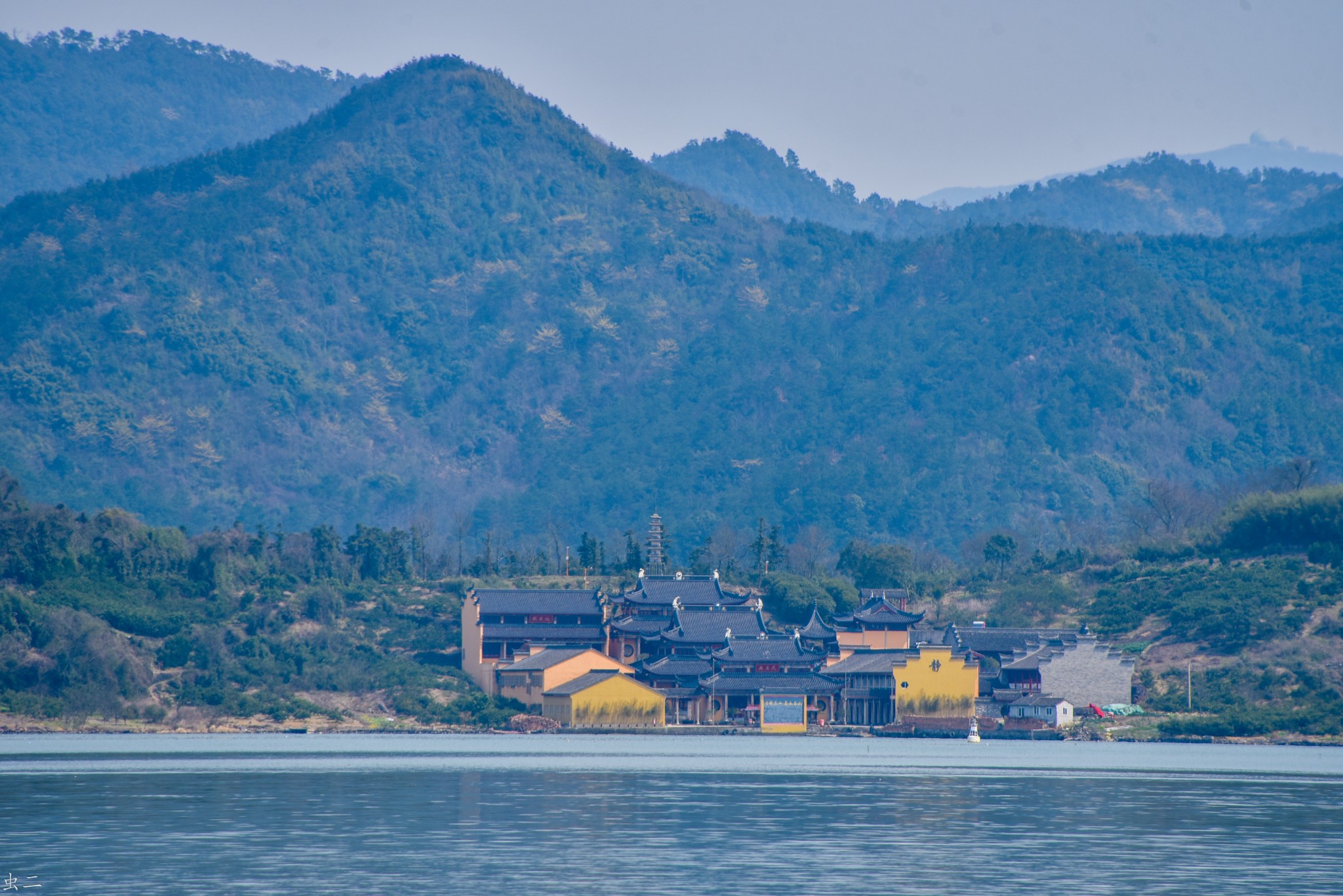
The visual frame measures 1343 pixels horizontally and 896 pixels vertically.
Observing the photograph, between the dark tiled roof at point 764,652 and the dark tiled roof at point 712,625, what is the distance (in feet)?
5.52

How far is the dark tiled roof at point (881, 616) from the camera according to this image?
113688mm

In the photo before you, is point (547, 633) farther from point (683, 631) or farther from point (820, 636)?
point (820, 636)

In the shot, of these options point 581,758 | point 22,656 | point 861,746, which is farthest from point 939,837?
point 22,656

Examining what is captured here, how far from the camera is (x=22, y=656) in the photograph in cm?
9675

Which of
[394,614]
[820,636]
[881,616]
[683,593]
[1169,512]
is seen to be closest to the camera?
[881,616]

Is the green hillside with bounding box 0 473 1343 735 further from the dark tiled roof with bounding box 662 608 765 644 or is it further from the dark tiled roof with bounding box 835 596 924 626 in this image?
the dark tiled roof with bounding box 835 596 924 626

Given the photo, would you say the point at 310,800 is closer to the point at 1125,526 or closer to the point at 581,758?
the point at 581,758

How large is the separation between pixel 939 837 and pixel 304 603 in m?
→ 72.4

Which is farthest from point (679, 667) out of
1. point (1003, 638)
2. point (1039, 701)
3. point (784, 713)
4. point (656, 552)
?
point (656, 552)

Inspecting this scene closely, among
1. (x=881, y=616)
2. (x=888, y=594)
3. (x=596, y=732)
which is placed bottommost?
(x=596, y=732)

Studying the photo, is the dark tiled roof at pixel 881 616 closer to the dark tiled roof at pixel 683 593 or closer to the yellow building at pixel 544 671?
the dark tiled roof at pixel 683 593

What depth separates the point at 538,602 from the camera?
379 ft

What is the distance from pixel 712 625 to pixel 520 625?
1257 cm

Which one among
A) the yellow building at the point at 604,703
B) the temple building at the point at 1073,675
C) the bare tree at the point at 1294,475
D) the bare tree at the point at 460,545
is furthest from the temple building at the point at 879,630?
the bare tree at the point at 1294,475
